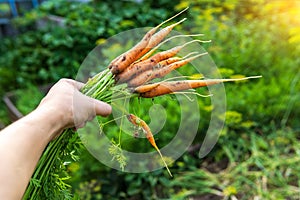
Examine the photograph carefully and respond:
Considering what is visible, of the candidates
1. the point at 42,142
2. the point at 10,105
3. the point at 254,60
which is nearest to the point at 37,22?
the point at 10,105

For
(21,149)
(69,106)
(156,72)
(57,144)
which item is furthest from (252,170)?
(21,149)

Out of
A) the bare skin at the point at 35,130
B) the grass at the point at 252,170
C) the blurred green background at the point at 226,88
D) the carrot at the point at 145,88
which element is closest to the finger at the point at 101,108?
the bare skin at the point at 35,130

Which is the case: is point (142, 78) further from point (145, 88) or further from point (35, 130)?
point (35, 130)

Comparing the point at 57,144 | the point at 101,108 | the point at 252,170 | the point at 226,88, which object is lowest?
the point at 252,170

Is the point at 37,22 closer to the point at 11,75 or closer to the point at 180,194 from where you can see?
the point at 11,75

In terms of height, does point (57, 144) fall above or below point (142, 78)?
below

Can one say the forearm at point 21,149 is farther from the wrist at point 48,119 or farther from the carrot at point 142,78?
the carrot at point 142,78
